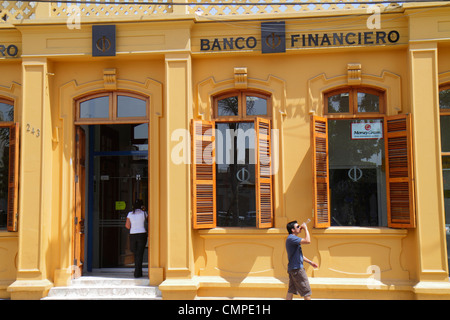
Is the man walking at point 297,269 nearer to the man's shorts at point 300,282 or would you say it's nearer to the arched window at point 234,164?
the man's shorts at point 300,282

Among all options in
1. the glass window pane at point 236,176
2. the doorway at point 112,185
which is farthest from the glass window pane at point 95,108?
the glass window pane at point 236,176

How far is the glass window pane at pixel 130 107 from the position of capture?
955 cm

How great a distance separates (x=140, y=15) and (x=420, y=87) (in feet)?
17.2

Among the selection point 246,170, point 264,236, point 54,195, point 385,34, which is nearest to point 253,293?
point 264,236

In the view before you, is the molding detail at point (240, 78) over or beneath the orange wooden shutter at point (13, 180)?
over

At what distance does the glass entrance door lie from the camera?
10875mm

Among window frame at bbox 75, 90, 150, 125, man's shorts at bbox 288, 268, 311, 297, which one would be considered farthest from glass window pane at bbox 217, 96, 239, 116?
man's shorts at bbox 288, 268, 311, 297

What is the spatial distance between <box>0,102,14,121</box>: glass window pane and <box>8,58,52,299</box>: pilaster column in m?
0.64

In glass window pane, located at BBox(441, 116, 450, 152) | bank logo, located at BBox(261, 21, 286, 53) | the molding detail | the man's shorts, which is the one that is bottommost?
the man's shorts

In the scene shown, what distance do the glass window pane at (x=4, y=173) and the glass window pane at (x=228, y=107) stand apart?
4.28 metres

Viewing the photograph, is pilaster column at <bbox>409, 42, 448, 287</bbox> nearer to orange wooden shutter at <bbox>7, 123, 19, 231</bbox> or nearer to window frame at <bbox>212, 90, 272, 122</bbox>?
window frame at <bbox>212, 90, 272, 122</bbox>

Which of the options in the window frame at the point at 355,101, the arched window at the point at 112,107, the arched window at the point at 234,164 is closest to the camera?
the arched window at the point at 234,164

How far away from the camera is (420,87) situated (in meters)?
8.63

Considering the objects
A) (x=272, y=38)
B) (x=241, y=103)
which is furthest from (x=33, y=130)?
(x=272, y=38)
